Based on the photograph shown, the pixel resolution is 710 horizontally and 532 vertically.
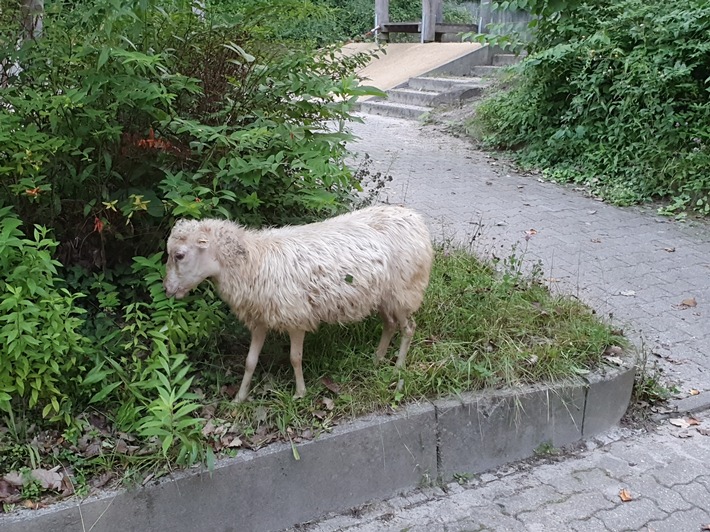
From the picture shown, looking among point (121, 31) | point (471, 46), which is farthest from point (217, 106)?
point (471, 46)

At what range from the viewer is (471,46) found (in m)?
14.4

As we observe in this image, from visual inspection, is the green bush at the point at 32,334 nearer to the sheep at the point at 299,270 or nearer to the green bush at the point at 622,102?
the sheep at the point at 299,270

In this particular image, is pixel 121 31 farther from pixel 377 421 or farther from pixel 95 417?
pixel 377 421

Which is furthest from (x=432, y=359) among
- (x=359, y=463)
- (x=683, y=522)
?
(x=683, y=522)

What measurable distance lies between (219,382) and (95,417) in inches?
23.6

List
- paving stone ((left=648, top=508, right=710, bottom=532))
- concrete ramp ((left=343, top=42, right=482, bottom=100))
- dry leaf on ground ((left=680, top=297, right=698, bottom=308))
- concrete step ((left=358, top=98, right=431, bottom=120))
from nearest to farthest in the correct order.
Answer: paving stone ((left=648, top=508, right=710, bottom=532))
dry leaf on ground ((left=680, top=297, right=698, bottom=308))
concrete step ((left=358, top=98, right=431, bottom=120))
concrete ramp ((left=343, top=42, right=482, bottom=100))

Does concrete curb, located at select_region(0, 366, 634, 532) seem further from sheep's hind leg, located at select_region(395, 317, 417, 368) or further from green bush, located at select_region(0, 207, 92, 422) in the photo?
green bush, located at select_region(0, 207, 92, 422)

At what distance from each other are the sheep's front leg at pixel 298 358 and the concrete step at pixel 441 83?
33.8ft

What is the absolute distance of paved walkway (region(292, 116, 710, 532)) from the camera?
3.03 meters

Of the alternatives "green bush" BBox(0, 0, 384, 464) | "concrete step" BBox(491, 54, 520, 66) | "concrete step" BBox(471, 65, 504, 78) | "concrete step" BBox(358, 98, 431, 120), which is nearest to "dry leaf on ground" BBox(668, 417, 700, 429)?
"green bush" BBox(0, 0, 384, 464)

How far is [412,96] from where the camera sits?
516 inches

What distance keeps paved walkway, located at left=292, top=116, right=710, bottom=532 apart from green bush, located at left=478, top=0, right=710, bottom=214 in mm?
513

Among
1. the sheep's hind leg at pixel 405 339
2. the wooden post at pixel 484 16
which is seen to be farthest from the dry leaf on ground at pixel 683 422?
the wooden post at pixel 484 16

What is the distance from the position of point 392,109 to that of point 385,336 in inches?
399
